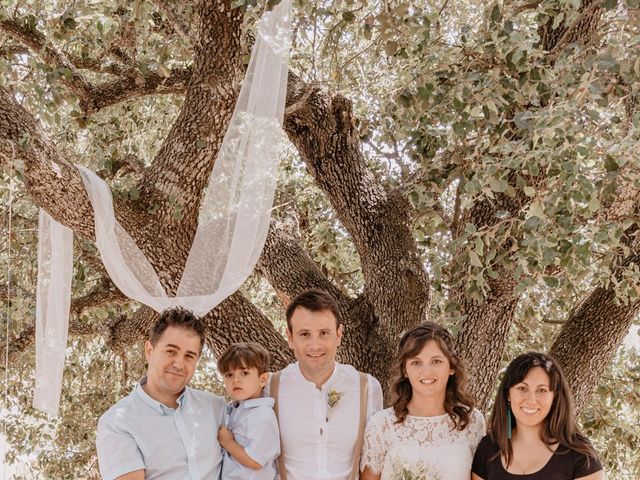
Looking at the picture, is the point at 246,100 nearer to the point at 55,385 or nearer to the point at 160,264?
the point at 160,264

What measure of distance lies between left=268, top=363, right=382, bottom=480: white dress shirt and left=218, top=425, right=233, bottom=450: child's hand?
20 cm

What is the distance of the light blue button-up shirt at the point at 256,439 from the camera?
3283 mm

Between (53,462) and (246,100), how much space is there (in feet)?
15.2

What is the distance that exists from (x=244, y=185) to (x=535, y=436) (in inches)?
64.7

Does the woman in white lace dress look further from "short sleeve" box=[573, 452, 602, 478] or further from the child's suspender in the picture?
"short sleeve" box=[573, 452, 602, 478]

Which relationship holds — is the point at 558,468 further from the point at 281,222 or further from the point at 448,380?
the point at 281,222

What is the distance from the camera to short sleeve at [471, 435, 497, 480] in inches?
126

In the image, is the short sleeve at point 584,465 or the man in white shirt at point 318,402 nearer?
the short sleeve at point 584,465

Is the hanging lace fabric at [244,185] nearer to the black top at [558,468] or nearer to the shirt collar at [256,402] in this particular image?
the shirt collar at [256,402]

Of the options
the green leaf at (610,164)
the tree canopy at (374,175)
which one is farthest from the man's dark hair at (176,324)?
the green leaf at (610,164)

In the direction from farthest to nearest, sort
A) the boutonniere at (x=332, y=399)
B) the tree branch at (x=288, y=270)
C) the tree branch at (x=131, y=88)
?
1. the tree branch at (x=131, y=88)
2. the tree branch at (x=288, y=270)
3. the boutonniere at (x=332, y=399)

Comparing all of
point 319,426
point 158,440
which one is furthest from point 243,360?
A: point 158,440

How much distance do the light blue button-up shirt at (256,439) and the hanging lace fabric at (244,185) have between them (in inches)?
30.5

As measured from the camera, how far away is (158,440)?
124 inches
